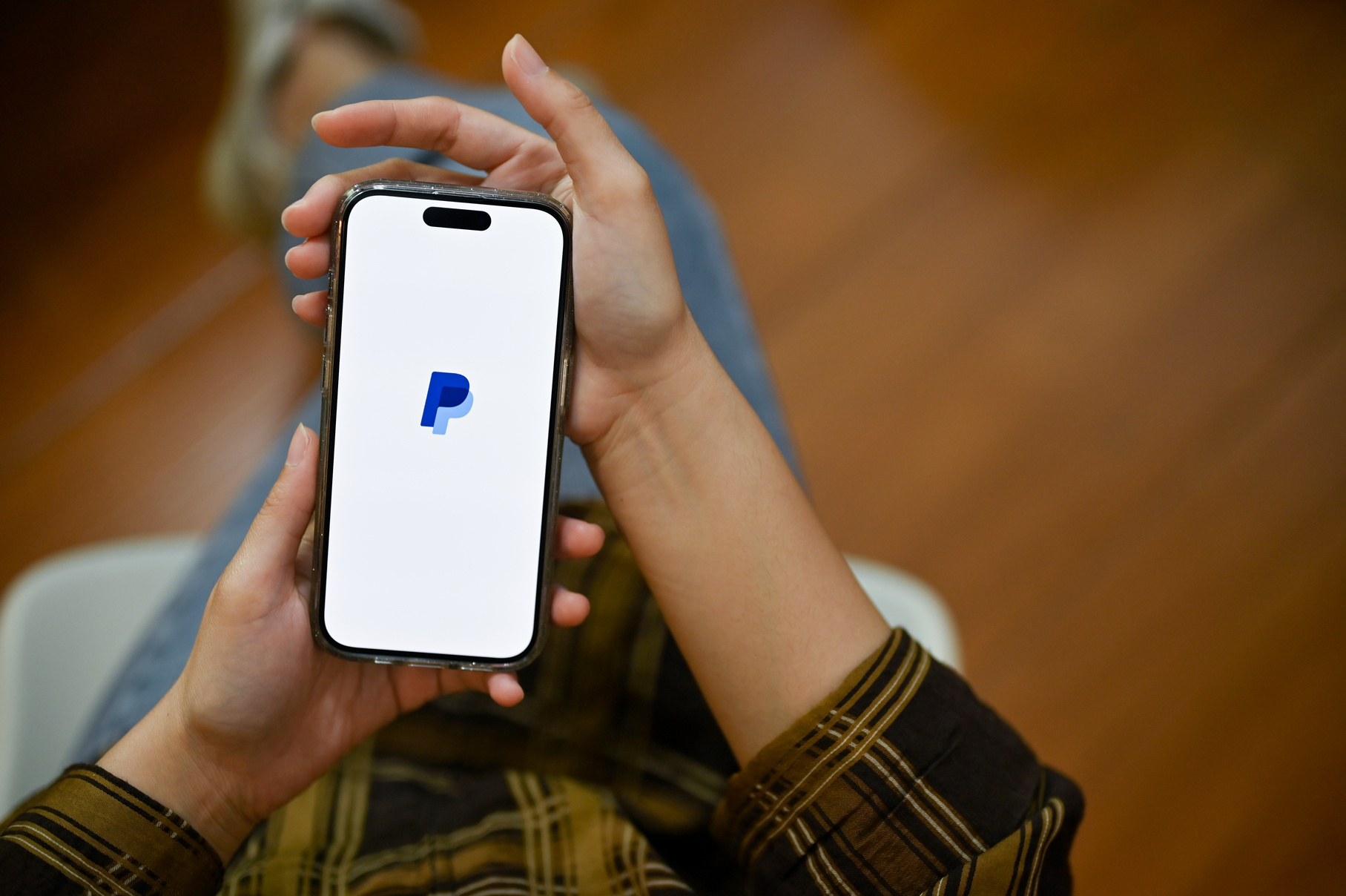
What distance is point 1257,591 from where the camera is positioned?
79 centimetres

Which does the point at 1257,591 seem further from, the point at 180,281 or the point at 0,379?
the point at 0,379

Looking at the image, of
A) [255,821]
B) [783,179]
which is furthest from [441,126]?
[783,179]

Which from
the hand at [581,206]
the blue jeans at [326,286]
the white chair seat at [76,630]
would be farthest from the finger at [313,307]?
the white chair seat at [76,630]

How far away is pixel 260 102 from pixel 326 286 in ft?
1.02

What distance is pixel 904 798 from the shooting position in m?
0.37

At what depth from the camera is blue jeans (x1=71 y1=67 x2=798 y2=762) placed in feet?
1.60

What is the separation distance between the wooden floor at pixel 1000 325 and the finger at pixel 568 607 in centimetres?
46

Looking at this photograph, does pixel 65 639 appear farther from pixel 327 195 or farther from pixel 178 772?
pixel 327 195

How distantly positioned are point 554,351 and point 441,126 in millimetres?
125

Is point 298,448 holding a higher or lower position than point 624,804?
higher

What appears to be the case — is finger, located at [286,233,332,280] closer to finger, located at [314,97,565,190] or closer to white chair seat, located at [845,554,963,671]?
finger, located at [314,97,565,190]

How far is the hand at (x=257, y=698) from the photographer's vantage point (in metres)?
0.37

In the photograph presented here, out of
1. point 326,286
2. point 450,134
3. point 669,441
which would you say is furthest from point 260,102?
point 669,441

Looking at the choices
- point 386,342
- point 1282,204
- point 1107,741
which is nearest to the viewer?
point 386,342
